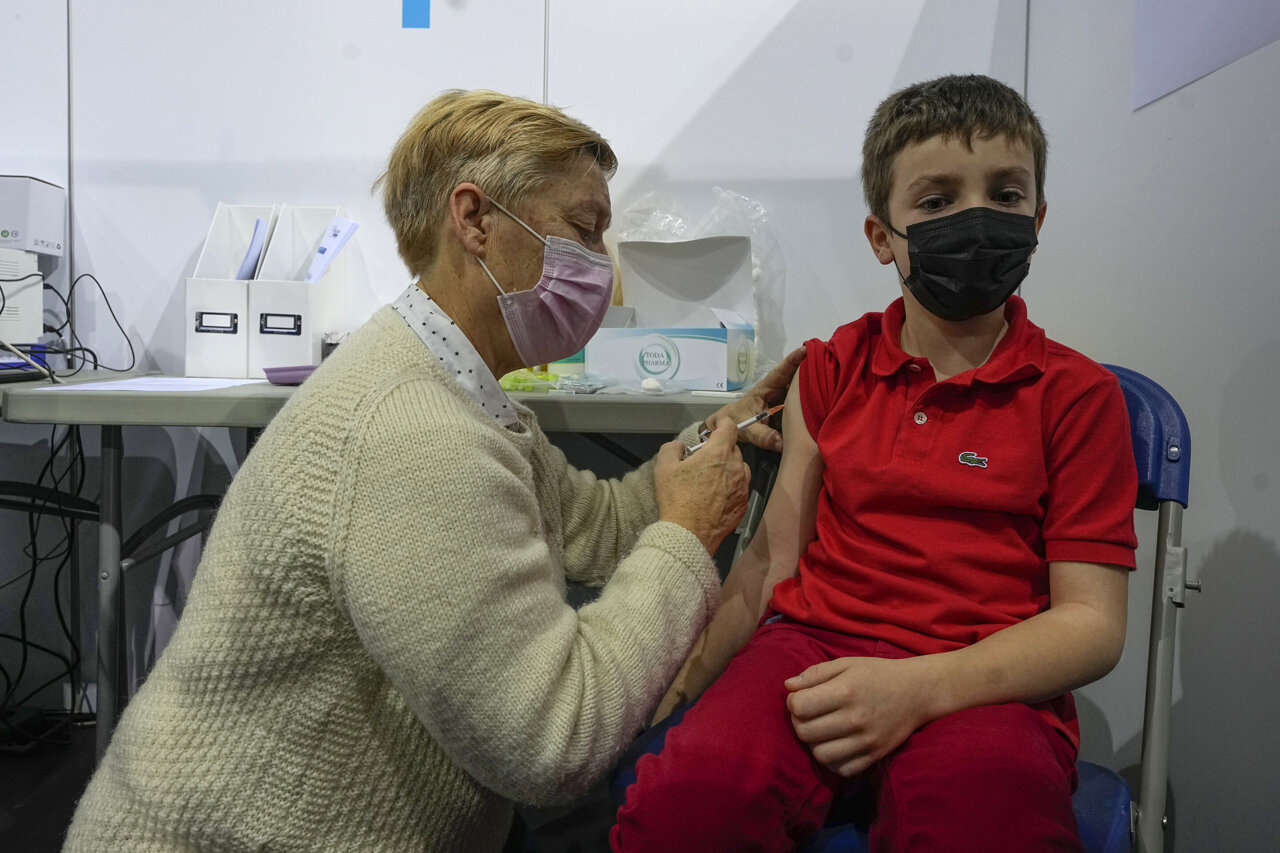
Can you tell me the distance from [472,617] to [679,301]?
1.28 meters

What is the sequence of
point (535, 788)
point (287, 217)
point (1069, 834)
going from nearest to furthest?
point (1069, 834) < point (535, 788) < point (287, 217)

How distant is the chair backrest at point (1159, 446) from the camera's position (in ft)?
3.60

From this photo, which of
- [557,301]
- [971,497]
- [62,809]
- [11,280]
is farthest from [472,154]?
[62,809]

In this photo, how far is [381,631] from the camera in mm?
805

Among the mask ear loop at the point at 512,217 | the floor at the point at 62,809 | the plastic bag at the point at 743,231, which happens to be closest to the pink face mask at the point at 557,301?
the mask ear loop at the point at 512,217

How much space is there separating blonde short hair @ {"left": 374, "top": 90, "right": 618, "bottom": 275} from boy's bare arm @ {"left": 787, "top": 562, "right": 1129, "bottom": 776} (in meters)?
0.70

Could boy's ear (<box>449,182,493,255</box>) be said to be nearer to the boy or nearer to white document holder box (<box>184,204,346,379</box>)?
the boy

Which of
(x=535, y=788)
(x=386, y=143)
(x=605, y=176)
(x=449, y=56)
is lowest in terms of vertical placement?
(x=535, y=788)

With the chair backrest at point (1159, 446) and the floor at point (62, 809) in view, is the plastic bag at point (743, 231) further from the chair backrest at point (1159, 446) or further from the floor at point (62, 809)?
the floor at point (62, 809)

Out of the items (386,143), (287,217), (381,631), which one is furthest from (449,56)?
(381,631)

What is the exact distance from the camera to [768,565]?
1.25m

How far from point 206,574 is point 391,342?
317 millimetres

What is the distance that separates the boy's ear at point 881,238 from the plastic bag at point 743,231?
741 millimetres

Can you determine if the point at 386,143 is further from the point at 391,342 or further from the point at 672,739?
the point at 672,739
